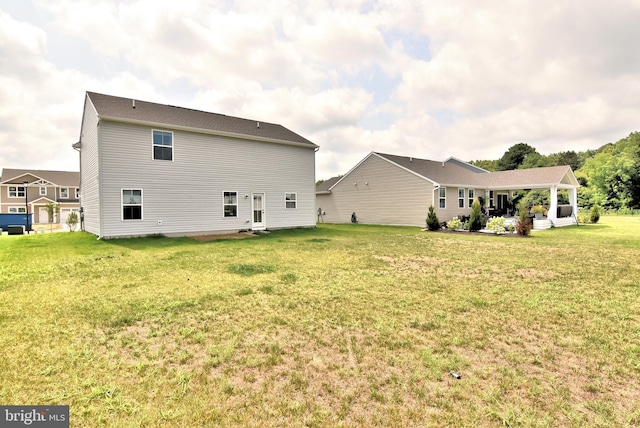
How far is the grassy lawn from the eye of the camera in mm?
2381

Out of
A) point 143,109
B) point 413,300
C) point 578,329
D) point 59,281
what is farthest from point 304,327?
point 143,109

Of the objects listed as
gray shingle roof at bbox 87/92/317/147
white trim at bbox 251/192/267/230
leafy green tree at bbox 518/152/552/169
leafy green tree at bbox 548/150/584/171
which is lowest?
white trim at bbox 251/192/267/230

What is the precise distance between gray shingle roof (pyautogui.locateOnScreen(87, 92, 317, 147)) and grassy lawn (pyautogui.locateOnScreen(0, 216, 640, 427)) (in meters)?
8.95

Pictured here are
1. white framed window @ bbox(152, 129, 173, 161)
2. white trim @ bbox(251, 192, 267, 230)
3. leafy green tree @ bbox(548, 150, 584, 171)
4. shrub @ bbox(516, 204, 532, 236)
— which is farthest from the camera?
leafy green tree @ bbox(548, 150, 584, 171)

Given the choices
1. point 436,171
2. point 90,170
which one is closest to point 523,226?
point 436,171

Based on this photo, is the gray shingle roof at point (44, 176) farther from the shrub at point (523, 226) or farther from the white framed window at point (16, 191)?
the shrub at point (523, 226)

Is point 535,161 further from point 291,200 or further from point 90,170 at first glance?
point 90,170

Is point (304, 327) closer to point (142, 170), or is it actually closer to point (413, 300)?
point (413, 300)

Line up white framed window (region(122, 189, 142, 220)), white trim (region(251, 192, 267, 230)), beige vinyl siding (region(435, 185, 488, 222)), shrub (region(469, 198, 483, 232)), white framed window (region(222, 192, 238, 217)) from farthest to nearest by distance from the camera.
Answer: beige vinyl siding (region(435, 185, 488, 222)), shrub (region(469, 198, 483, 232)), white trim (region(251, 192, 267, 230)), white framed window (region(222, 192, 238, 217)), white framed window (region(122, 189, 142, 220))

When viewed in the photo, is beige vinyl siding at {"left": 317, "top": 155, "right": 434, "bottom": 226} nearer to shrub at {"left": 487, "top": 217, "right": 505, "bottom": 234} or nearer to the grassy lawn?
shrub at {"left": 487, "top": 217, "right": 505, "bottom": 234}

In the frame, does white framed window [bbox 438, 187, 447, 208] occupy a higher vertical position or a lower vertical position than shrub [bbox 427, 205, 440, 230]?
higher

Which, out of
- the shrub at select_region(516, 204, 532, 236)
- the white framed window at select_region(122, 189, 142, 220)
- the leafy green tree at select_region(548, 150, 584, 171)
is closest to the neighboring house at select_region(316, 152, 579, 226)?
the shrub at select_region(516, 204, 532, 236)

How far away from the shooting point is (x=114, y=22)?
1100cm

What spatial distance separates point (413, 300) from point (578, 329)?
2.16m
